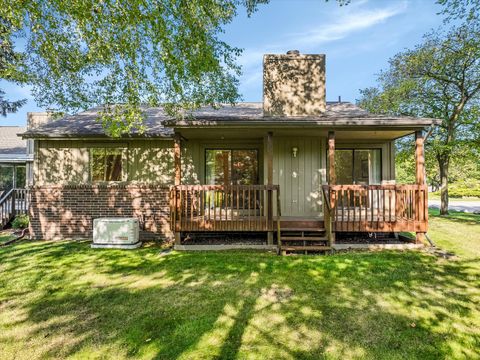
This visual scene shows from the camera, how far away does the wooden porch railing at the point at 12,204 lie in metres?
9.32

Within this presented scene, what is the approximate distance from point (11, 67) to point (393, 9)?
37.4 feet

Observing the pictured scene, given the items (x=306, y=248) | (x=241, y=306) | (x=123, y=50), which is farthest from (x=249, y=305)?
→ (x=123, y=50)

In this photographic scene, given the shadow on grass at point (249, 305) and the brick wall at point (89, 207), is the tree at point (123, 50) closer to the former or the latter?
the brick wall at point (89, 207)

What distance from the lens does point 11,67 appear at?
6.18 meters

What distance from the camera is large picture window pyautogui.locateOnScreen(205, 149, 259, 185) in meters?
8.20

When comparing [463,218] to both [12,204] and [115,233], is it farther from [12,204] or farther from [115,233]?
[12,204]

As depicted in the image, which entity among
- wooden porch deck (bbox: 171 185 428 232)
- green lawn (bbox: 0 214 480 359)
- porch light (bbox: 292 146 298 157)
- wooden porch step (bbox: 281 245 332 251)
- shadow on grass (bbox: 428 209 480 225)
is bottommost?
green lawn (bbox: 0 214 480 359)

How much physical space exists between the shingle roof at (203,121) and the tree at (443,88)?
21.2ft

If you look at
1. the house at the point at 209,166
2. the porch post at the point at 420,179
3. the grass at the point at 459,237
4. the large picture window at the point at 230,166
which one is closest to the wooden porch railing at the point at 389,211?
the porch post at the point at 420,179

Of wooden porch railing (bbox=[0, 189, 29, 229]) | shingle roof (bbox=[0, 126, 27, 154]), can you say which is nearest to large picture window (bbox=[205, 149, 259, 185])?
wooden porch railing (bbox=[0, 189, 29, 229])

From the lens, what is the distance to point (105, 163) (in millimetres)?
7918

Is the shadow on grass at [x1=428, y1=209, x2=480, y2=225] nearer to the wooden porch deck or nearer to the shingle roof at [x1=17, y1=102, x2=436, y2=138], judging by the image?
the wooden porch deck

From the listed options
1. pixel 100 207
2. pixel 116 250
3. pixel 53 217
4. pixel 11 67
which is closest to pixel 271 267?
pixel 116 250

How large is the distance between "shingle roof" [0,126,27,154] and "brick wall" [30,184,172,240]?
32.8 ft
